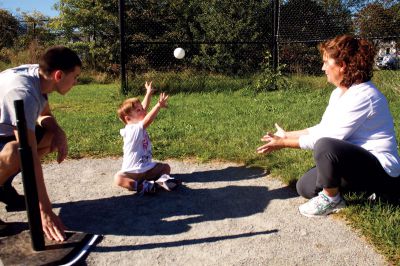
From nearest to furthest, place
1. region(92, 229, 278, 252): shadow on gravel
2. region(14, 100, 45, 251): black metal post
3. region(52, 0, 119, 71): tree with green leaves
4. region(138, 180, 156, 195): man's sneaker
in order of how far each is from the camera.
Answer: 1. region(14, 100, 45, 251): black metal post
2. region(92, 229, 278, 252): shadow on gravel
3. region(138, 180, 156, 195): man's sneaker
4. region(52, 0, 119, 71): tree with green leaves

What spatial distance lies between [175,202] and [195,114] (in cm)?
393

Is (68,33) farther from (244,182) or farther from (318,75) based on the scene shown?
(244,182)

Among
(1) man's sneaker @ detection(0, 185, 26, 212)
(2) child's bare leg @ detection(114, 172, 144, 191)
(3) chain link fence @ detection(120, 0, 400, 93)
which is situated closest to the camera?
(1) man's sneaker @ detection(0, 185, 26, 212)

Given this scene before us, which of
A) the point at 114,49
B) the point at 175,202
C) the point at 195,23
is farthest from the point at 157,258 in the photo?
the point at 114,49

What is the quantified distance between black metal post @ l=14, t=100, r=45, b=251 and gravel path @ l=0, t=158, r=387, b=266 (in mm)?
361

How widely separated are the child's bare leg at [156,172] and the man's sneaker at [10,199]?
42.6 inches

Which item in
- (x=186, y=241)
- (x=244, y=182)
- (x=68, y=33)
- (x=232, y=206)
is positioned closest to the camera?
(x=186, y=241)

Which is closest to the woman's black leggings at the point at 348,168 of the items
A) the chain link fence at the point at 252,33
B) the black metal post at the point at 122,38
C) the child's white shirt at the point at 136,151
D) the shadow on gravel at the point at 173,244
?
the shadow on gravel at the point at 173,244

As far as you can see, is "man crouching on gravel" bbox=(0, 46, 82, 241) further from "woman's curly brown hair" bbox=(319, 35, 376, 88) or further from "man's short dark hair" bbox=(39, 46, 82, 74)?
"woman's curly brown hair" bbox=(319, 35, 376, 88)

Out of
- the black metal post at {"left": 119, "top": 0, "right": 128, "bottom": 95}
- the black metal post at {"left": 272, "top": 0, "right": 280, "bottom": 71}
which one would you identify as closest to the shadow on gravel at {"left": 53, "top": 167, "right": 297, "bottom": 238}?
the black metal post at {"left": 119, "top": 0, "right": 128, "bottom": 95}

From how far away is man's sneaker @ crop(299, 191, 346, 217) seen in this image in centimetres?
315

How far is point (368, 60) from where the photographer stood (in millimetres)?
3121

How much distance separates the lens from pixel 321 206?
3154mm

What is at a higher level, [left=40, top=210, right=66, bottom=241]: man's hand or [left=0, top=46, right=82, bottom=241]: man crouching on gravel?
[left=0, top=46, right=82, bottom=241]: man crouching on gravel
